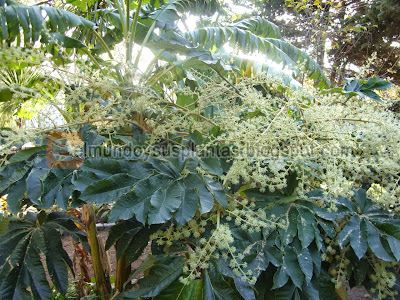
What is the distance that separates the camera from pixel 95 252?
1790 millimetres

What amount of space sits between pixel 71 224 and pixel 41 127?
508mm

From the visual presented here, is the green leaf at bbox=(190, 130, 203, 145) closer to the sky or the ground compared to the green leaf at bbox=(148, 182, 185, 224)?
closer to the sky

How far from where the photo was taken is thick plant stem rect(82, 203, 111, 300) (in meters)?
1.70

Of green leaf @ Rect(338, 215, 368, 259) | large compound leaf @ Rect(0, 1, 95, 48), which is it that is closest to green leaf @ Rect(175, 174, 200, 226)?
green leaf @ Rect(338, 215, 368, 259)

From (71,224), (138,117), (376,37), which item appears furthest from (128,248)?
(376,37)

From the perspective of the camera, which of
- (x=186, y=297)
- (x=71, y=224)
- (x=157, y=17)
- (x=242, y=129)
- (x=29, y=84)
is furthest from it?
(x=29, y=84)

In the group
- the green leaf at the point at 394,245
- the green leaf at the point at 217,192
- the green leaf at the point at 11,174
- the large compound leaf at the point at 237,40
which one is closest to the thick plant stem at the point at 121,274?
the green leaf at the point at 11,174

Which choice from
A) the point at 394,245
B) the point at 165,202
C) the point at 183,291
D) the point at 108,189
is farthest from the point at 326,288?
the point at 108,189

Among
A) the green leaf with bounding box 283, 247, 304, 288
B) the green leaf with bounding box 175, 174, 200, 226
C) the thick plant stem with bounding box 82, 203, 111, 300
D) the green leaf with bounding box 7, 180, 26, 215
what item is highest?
the green leaf with bounding box 175, 174, 200, 226

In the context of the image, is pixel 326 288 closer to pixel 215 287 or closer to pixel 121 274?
pixel 215 287

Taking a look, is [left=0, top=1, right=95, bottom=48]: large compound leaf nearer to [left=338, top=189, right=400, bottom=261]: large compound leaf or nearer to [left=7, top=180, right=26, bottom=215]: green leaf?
[left=7, top=180, right=26, bottom=215]: green leaf

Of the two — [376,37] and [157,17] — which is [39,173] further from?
[376,37]

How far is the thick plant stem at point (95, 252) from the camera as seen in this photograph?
1.70 metres

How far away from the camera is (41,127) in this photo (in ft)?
4.10
